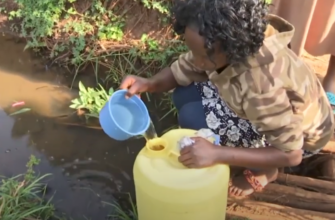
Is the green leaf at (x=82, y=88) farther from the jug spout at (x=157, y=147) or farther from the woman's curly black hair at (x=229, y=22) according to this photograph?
the woman's curly black hair at (x=229, y=22)

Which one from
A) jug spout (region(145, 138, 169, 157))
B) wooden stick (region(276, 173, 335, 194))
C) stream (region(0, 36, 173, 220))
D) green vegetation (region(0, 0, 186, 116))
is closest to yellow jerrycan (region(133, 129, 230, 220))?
jug spout (region(145, 138, 169, 157))

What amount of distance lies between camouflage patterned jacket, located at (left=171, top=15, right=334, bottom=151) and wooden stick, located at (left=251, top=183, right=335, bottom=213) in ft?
1.29

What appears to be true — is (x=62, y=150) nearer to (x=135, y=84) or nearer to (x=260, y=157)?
(x=135, y=84)

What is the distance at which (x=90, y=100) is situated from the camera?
9.85 feet

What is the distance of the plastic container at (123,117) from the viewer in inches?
72.8

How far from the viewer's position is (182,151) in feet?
5.97

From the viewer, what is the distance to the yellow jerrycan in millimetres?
1787

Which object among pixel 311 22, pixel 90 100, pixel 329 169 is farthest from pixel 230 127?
pixel 90 100

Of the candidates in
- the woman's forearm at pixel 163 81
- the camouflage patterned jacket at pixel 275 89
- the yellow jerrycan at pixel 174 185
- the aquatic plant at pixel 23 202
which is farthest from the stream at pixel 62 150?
the camouflage patterned jacket at pixel 275 89

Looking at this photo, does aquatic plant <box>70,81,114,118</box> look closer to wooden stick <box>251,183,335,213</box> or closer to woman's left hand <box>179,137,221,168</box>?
wooden stick <box>251,183,335,213</box>

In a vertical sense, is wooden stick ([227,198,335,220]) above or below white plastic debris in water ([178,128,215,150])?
below

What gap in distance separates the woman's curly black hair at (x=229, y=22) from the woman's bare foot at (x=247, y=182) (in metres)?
0.71

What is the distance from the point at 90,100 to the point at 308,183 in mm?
1357

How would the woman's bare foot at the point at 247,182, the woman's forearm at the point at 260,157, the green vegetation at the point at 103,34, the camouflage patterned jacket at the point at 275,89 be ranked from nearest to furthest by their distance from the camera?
1. the camouflage patterned jacket at the point at 275,89
2. the woman's forearm at the point at 260,157
3. the woman's bare foot at the point at 247,182
4. the green vegetation at the point at 103,34
